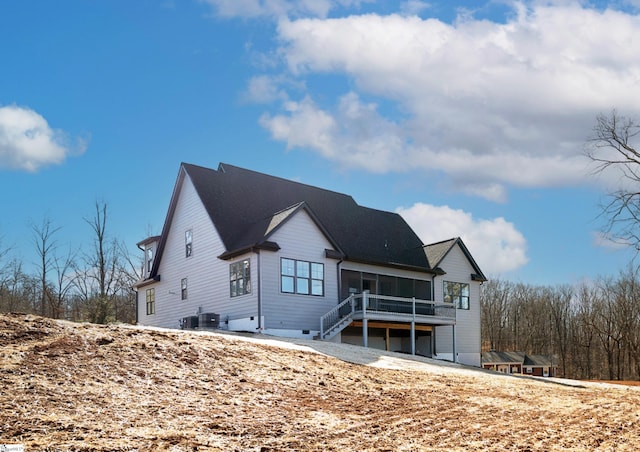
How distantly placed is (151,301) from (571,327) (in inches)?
1779

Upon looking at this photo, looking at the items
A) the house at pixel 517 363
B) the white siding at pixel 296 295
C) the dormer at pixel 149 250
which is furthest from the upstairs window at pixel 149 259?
the house at pixel 517 363

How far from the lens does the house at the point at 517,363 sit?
160ft

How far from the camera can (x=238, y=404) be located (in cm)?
1124

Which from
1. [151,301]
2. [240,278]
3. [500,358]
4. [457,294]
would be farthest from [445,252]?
[500,358]

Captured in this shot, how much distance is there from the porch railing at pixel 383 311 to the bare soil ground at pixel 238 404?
9776 mm

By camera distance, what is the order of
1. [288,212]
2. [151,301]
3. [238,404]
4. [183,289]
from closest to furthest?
[238,404], [288,212], [183,289], [151,301]

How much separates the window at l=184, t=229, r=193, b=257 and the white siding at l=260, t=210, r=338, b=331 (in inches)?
215

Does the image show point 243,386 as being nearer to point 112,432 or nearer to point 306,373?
point 306,373

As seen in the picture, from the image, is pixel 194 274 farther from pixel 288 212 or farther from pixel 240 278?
pixel 288 212

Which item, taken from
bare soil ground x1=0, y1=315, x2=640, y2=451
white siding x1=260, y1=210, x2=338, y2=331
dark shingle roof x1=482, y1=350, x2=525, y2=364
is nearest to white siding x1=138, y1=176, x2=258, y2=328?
white siding x1=260, y1=210, x2=338, y2=331

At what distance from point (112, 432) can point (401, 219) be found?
3000 cm

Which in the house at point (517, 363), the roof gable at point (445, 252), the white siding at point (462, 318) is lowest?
the house at point (517, 363)

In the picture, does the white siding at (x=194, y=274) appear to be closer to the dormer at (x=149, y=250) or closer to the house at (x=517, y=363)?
the dormer at (x=149, y=250)

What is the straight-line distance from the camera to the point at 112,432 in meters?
8.73
